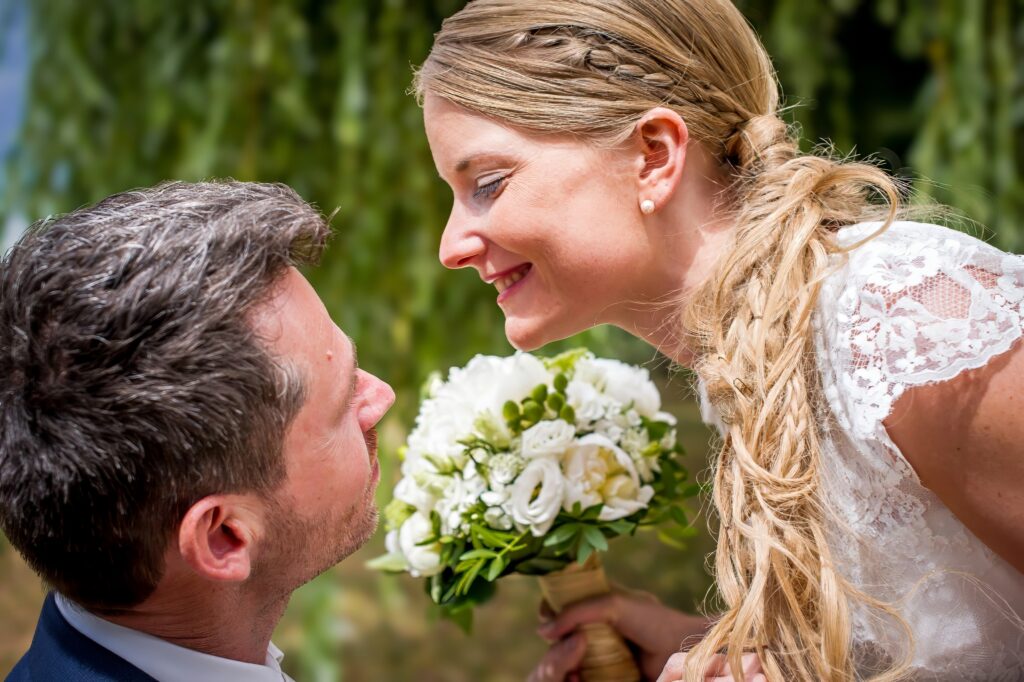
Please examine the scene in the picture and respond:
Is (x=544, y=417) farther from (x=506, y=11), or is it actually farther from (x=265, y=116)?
(x=265, y=116)

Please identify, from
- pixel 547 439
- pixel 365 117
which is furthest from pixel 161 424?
pixel 365 117

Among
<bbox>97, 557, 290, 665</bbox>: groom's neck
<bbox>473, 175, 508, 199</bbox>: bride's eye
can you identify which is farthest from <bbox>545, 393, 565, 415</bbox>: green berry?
<bbox>97, 557, 290, 665</bbox>: groom's neck

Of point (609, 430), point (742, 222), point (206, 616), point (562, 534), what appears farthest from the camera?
point (609, 430)

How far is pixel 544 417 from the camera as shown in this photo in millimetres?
1495

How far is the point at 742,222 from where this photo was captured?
1.30 meters

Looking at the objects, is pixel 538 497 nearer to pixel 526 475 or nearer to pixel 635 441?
pixel 526 475

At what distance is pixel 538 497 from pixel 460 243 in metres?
0.36

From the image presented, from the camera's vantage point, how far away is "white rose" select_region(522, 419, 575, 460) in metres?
1.43

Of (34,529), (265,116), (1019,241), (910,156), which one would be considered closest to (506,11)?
(34,529)

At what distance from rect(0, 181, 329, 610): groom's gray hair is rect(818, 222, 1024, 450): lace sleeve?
623 mm

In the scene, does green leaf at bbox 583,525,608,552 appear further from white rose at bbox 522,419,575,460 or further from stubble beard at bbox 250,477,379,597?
stubble beard at bbox 250,477,379,597

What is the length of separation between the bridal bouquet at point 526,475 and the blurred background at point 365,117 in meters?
0.67

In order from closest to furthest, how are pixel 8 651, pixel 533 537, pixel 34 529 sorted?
pixel 34 529, pixel 533 537, pixel 8 651

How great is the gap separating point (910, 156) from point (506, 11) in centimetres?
135
